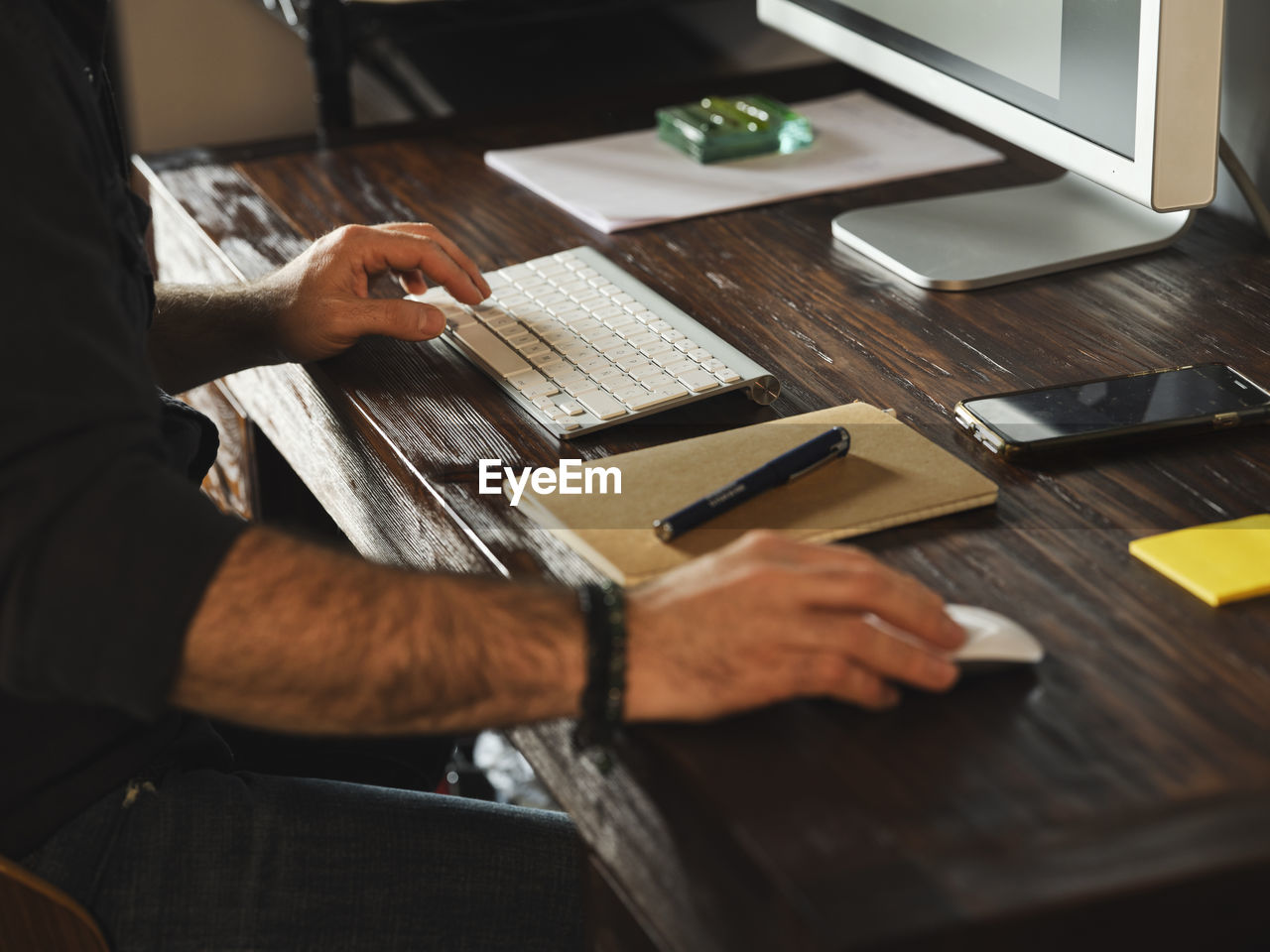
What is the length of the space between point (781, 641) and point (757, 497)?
17 centimetres

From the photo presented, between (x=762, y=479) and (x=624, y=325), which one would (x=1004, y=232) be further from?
(x=762, y=479)

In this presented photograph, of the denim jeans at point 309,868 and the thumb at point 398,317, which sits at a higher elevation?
the thumb at point 398,317

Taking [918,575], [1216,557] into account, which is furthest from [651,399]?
[1216,557]

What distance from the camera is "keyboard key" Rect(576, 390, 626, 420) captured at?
886 mm

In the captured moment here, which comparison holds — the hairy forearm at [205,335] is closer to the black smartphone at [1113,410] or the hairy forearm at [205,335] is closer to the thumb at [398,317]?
the thumb at [398,317]

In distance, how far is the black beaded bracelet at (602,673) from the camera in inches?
24.6

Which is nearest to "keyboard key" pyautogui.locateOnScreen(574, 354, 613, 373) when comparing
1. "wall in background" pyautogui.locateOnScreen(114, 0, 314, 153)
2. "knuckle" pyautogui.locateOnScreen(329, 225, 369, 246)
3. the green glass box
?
"knuckle" pyautogui.locateOnScreen(329, 225, 369, 246)

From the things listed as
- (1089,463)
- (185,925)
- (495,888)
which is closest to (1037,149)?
(1089,463)

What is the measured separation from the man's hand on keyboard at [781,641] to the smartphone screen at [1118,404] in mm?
249

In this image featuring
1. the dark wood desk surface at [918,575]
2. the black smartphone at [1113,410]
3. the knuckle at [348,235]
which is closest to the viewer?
the dark wood desk surface at [918,575]

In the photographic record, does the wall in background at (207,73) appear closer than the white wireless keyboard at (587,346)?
No

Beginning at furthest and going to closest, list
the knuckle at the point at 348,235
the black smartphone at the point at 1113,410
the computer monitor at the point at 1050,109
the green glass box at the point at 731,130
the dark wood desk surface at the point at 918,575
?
1. the green glass box at the point at 731,130
2. the knuckle at the point at 348,235
3. the computer monitor at the point at 1050,109
4. the black smartphone at the point at 1113,410
5. the dark wood desk surface at the point at 918,575

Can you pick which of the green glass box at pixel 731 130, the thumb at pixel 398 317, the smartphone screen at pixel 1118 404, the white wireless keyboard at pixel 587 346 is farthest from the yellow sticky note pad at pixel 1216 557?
the green glass box at pixel 731 130

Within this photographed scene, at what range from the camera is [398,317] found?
3.28 ft
